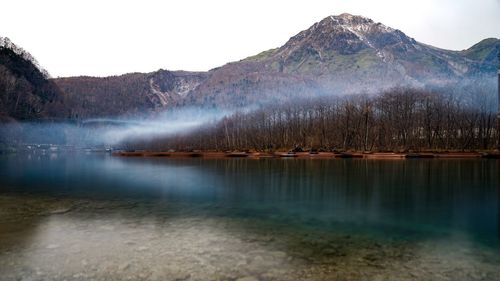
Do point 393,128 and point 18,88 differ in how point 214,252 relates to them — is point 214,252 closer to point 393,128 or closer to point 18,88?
point 393,128

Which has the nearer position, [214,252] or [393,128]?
[214,252]

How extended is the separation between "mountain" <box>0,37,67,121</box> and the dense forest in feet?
271

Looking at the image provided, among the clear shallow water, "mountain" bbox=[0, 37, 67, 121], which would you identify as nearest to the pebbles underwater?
the clear shallow water

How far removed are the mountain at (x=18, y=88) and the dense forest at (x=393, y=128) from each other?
82512 mm

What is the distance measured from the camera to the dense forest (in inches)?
3698

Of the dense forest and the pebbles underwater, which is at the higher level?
the dense forest

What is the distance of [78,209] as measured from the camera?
1966 cm

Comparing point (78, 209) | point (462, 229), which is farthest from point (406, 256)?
point (78, 209)

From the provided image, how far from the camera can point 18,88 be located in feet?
545

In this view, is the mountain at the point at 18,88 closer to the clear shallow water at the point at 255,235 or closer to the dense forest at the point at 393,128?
the dense forest at the point at 393,128

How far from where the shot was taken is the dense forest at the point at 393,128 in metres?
93.9

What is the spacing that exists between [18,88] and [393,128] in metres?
163

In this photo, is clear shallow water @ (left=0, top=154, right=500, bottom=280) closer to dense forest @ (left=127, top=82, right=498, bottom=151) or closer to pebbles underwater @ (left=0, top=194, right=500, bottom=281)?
pebbles underwater @ (left=0, top=194, right=500, bottom=281)

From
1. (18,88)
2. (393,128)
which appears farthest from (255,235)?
(18,88)
